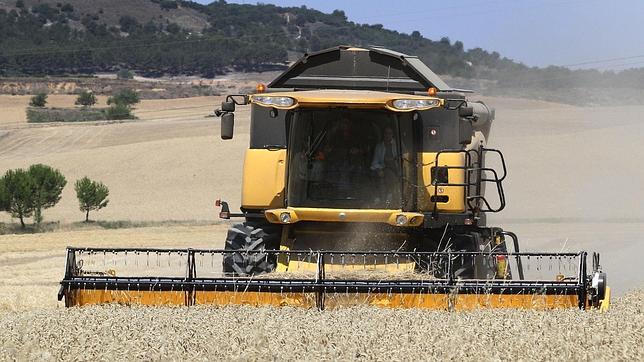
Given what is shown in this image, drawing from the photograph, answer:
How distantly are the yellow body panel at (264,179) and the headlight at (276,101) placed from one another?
60cm

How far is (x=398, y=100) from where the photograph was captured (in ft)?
39.5

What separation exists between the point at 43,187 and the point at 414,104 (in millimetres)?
30028

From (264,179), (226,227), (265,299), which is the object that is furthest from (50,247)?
(265,299)

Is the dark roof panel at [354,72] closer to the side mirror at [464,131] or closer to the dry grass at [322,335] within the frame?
the side mirror at [464,131]

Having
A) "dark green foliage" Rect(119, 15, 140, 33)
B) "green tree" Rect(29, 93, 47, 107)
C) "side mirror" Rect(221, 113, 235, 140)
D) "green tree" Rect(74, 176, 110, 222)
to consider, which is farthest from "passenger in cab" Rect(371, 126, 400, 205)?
"dark green foliage" Rect(119, 15, 140, 33)

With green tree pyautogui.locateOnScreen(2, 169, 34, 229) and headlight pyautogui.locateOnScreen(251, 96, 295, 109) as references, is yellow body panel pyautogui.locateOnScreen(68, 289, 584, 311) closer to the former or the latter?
headlight pyautogui.locateOnScreen(251, 96, 295, 109)

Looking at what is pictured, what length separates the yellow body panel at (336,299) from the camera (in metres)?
10.5

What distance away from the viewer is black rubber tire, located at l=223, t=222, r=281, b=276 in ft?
38.9

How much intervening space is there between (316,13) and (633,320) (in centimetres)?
19178

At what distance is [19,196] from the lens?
39000 millimetres

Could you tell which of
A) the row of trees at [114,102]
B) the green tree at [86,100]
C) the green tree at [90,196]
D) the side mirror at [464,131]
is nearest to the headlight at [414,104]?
the side mirror at [464,131]

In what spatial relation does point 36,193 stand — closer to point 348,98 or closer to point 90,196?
point 90,196

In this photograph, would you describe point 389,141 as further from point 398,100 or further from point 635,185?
point 635,185

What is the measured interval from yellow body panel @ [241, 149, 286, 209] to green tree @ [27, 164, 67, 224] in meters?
27.5
